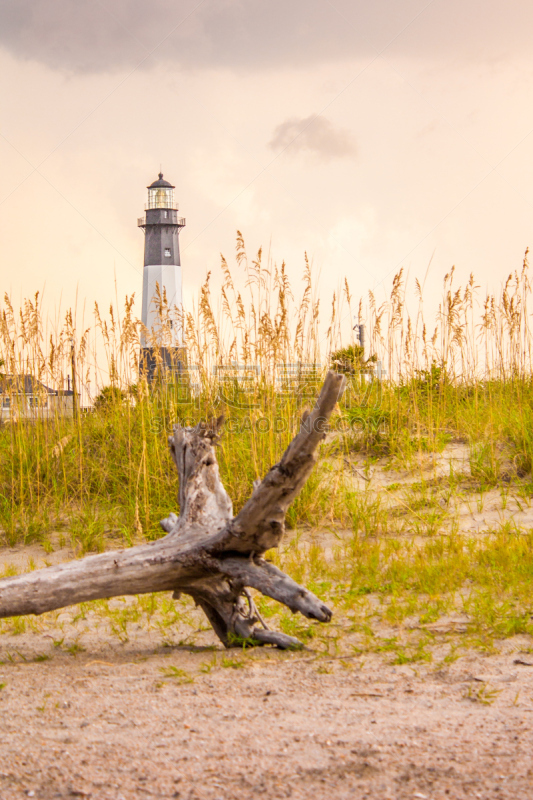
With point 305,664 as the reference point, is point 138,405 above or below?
above

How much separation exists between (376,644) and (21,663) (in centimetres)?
145

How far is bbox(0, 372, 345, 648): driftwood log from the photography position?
2.65 m

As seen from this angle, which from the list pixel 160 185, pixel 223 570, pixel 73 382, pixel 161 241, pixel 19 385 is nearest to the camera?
pixel 223 570

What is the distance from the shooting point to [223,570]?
279cm

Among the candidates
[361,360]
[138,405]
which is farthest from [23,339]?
[361,360]

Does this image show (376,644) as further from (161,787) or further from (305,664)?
(161,787)

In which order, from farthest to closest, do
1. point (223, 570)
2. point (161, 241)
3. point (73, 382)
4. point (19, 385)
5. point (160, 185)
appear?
point (160, 185) → point (161, 241) → point (73, 382) → point (19, 385) → point (223, 570)

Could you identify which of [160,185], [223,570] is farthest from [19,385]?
[160,185]

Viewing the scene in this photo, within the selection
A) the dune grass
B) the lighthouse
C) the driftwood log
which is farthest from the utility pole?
the lighthouse

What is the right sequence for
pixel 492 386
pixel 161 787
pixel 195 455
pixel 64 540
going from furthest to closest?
pixel 492 386 < pixel 64 540 < pixel 195 455 < pixel 161 787

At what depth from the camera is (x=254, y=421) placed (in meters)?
4.95

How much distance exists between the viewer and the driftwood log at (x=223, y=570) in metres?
2.65

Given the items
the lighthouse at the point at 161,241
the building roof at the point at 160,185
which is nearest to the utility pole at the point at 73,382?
the lighthouse at the point at 161,241

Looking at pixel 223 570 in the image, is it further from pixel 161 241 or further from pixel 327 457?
pixel 161 241
